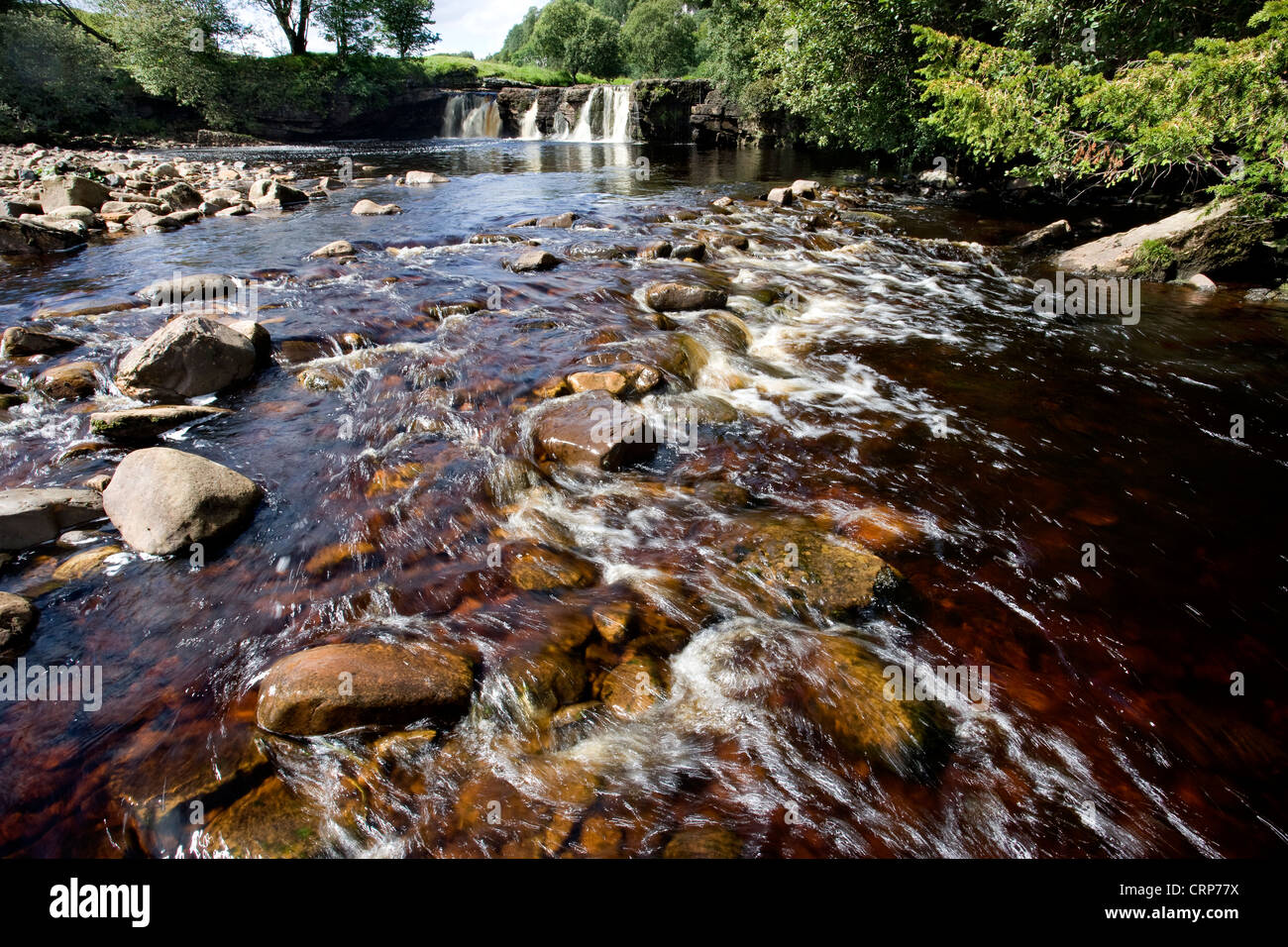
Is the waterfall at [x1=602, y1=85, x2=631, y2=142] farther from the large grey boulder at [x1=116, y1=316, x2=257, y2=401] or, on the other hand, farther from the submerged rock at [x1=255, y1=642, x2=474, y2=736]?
the submerged rock at [x1=255, y1=642, x2=474, y2=736]

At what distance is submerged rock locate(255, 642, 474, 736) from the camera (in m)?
2.88

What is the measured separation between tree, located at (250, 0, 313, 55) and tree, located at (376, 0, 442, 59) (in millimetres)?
5129

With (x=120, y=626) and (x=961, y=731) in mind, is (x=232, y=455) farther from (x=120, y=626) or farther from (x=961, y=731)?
(x=961, y=731)

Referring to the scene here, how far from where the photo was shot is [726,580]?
403cm

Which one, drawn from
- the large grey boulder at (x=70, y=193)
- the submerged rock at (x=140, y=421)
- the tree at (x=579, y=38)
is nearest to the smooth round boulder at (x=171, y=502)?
the submerged rock at (x=140, y=421)

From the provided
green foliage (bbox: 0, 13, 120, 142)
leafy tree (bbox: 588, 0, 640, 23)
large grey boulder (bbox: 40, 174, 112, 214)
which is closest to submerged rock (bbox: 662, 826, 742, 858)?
large grey boulder (bbox: 40, 174, 112, 214)

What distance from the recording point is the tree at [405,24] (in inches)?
1799

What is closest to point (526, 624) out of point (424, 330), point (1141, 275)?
point (424, 330)

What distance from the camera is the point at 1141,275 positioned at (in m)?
10.5

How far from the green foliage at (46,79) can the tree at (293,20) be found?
15110 millimetres

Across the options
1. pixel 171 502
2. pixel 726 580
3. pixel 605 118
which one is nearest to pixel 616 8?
pixel 605 118

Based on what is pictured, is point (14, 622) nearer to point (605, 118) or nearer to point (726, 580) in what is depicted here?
point (726, 580)
